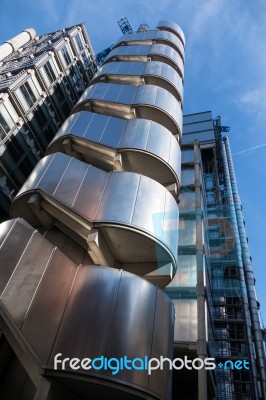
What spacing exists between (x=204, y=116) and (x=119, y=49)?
22.3 m

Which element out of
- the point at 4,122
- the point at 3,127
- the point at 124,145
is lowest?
the point at 124,145

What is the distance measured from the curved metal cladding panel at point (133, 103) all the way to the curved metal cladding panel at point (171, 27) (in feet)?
56.9

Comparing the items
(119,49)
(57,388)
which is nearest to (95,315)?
(57,388)

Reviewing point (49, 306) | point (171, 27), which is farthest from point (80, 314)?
point (171, 27)

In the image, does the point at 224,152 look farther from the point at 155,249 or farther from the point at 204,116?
the point at 155,249

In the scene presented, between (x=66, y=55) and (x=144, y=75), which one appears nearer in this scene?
(x=144, y=75)

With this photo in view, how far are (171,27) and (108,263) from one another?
30.3 metres

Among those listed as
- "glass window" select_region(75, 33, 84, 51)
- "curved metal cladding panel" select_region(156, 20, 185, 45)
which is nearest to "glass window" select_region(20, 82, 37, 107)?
"glass window" select_region(75, 33, 84, 51)

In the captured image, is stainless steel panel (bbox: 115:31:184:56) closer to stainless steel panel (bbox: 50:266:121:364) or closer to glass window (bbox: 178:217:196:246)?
glass window (bbox: 178:217:196:246)

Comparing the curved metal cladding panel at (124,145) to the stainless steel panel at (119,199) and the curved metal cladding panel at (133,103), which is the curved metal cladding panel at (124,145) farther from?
the curved metal cladding panel at (133,103)

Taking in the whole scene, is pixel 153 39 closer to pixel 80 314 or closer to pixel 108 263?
pixel 108 263

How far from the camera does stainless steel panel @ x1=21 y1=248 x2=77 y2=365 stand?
6838 millimetres

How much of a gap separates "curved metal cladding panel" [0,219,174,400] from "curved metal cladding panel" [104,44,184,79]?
20860 millimetres

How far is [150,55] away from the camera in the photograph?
79.5 feet
